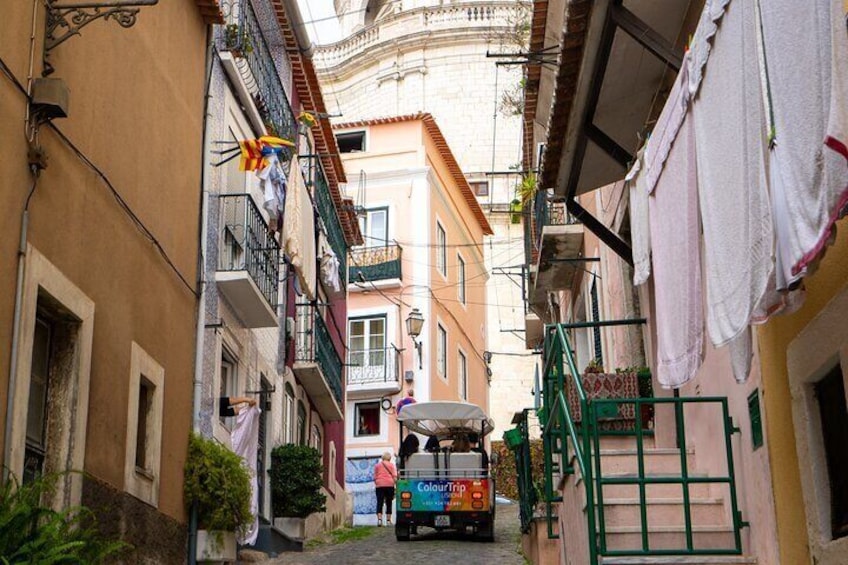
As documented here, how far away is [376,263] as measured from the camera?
116ft

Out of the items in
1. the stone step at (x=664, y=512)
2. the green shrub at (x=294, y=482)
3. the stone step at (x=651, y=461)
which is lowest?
the stone step at (x=664, y=512)

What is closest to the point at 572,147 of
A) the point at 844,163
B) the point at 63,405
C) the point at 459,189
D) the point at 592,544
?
the point at 592,544

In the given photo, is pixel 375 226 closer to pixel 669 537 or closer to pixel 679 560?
pixel 669 537

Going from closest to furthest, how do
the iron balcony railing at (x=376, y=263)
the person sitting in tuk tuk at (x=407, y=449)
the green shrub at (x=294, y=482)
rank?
the green shrub at (x=294, y=482) → the person sitting in tuk tuk at (x=407, y=449) → the iron balcony railing at (x=376, y=263)

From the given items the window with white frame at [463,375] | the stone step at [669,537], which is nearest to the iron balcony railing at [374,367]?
the window with white frame at [463,375]

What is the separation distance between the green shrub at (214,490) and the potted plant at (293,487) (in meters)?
4.36

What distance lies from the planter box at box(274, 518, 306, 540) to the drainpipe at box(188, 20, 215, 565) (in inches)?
181

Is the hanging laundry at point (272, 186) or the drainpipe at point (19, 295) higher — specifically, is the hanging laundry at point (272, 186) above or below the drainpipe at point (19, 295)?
above

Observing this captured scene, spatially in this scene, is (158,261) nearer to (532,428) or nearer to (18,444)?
(18,444)

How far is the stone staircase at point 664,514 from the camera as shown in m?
8.55

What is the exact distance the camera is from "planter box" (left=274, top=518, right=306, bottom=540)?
1854 centimetres

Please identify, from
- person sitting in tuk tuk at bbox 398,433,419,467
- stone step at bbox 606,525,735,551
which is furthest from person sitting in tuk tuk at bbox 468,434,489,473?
stone step at bbox 606,525,735,551

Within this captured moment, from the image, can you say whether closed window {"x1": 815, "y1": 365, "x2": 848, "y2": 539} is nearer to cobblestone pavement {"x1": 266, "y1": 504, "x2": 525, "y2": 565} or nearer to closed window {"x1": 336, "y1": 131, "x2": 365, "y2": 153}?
cobblestone pavement {"x1": 266, "y1": 504, "x2": 525, "y2": 565}

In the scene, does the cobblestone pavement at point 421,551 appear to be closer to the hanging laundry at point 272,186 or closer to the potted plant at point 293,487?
the potted plant at point 293,487
